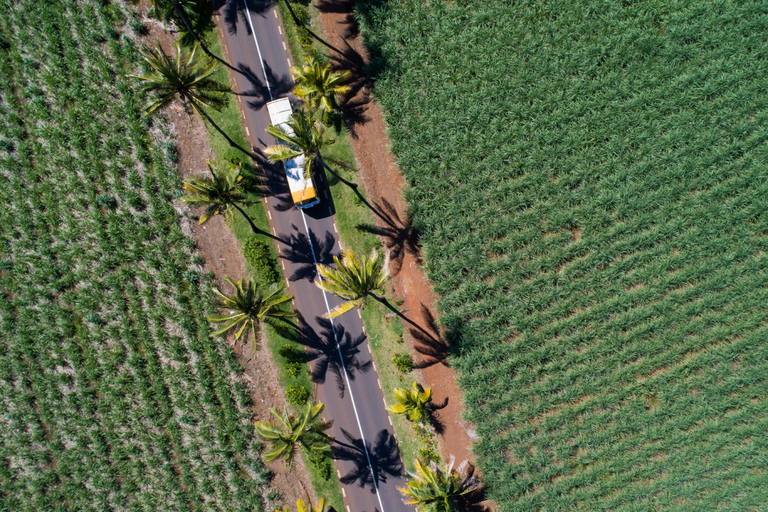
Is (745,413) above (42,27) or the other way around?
the other way around

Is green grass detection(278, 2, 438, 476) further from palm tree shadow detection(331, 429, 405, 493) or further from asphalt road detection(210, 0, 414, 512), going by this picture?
palm tree shadow detection(331, 429, 405, 493)

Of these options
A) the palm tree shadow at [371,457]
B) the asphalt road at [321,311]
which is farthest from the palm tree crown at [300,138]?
the palm tree shadow at [371,457]

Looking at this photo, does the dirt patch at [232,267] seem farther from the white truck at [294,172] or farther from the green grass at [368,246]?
the green grass at [368,246]

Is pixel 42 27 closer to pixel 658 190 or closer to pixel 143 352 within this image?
pixel 143 352

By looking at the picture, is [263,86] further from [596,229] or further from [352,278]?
[596,229]

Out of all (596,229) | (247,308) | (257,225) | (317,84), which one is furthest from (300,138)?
(596,229)

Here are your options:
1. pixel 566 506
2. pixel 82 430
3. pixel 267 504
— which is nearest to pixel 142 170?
pixel 82 430
